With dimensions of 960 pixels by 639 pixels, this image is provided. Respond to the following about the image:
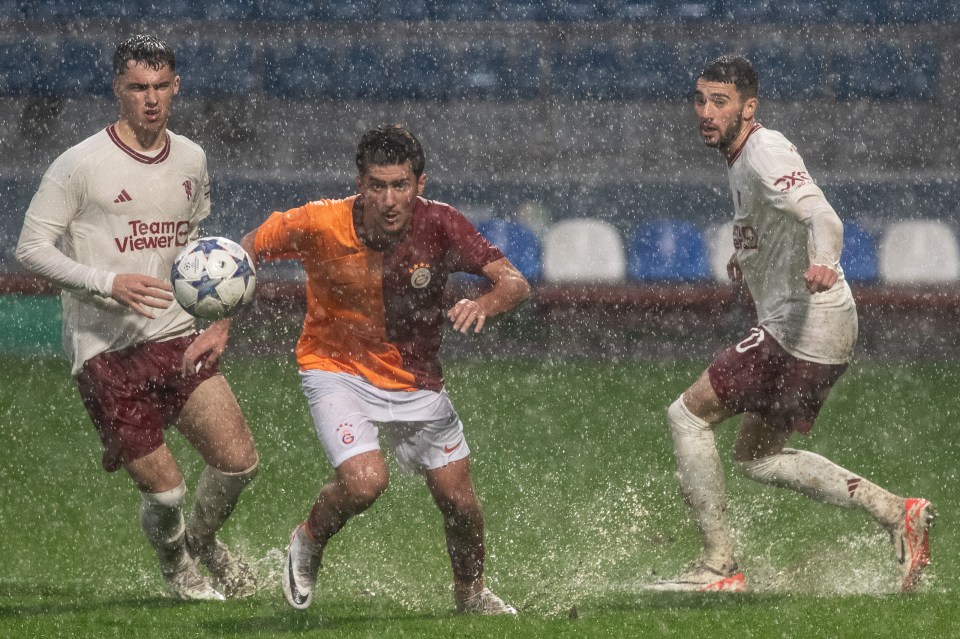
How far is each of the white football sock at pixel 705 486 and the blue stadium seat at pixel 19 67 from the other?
1356 cm

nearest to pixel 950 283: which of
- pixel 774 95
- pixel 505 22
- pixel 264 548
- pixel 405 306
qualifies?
pixel 774 95

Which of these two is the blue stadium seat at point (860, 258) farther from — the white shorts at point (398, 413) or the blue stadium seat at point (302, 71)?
the white shorts at point (398, 413)

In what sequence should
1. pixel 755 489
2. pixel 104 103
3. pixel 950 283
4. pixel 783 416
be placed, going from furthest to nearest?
pixel 104 103 < pixel 950 283 < pixel 755 489 < pixel 783 416

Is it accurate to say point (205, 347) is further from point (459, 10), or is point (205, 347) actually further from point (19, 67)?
point (459, 10)

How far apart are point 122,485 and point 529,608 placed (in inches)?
143

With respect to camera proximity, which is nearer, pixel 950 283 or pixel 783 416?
pixel 783 416

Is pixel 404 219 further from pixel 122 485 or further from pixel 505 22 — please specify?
pixel 505 22

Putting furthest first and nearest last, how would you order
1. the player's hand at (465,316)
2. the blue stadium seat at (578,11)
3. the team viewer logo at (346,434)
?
the blue stadium seat at (578,11)
the team viewer logo at (346,434)
the player's hand at (465,316)

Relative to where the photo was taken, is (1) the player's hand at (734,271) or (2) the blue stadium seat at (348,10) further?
(2) the blue stadium seat at (348,10)

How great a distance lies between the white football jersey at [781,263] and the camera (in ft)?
20.5

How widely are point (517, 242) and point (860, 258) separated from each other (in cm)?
314

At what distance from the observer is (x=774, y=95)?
60.8ft

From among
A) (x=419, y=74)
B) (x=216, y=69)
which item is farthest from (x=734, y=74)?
(x=216, y=69)

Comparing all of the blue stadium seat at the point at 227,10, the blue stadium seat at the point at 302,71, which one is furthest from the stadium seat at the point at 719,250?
the blue stadium seat at the point at 227,10
